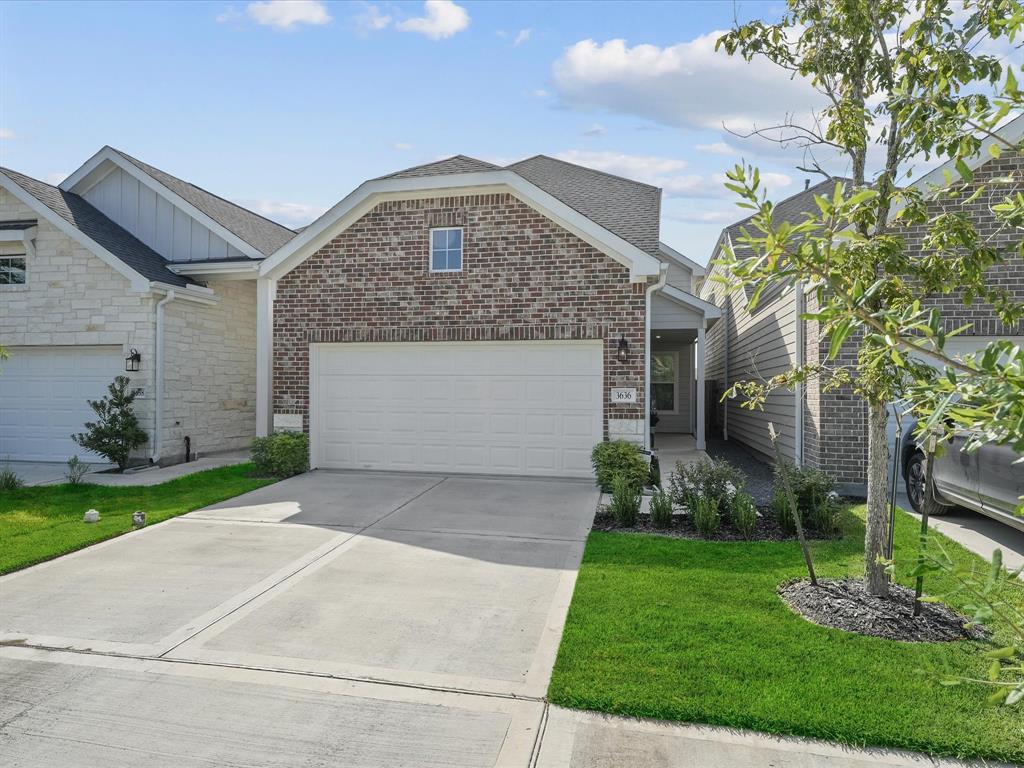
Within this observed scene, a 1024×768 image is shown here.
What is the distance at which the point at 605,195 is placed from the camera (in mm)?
A: 15867

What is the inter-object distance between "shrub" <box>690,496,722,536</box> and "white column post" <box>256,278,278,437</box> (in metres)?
7.93

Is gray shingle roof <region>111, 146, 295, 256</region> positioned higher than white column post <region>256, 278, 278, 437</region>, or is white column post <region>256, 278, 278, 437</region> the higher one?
gray shingle roof <region>111, 146, 295, 256</region>

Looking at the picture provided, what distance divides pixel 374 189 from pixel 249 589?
24.7 feet

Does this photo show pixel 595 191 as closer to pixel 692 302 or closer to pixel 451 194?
pixel 692 302

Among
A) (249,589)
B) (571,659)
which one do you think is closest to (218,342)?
(249,589)

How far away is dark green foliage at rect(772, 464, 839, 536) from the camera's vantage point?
7.50 metres

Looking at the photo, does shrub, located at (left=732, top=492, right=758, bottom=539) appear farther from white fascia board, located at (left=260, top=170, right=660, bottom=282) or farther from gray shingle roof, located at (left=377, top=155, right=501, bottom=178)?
gray shingle roof, located at (left=377, top=155, right=501, bottom=178)

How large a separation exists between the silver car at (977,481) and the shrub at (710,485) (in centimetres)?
195

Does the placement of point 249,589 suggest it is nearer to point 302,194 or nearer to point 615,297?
point 615,297

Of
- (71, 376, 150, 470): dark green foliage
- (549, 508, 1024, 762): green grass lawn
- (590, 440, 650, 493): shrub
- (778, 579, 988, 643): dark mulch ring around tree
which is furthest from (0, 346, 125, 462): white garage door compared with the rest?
(778, 579, 988, 643): dark mulch ring around tree

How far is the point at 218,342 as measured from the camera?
1418 cm

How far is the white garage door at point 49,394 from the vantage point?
12.7m

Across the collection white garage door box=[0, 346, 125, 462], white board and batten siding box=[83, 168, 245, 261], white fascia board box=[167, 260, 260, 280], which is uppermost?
white board and batten siding box=[83, 168, 245, 261]

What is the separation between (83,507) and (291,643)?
6.04 meters
